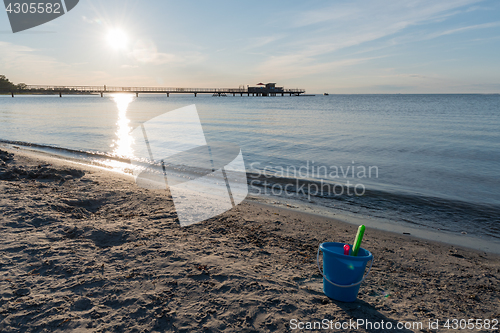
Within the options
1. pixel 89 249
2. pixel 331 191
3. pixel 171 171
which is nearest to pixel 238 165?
pixel 171 171

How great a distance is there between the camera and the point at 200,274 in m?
3.86

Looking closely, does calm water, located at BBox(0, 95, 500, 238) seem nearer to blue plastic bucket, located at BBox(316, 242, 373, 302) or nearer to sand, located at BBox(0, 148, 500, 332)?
sand, located at BBox(0, 148, 500, 332)

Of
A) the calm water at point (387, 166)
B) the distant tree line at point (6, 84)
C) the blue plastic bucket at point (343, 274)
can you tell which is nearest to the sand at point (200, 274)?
the blue plastic bucket at point (343, 274)

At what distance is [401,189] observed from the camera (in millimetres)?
9805

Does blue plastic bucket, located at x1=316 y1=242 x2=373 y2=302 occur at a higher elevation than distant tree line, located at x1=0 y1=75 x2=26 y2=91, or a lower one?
lower

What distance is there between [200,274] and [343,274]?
75.9 inches

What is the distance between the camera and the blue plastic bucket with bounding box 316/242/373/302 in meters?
3.41

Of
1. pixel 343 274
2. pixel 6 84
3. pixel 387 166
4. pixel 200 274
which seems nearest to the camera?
pixel 343 274

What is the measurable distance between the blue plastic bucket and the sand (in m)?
0.12

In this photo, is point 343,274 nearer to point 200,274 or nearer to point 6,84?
point 200,274

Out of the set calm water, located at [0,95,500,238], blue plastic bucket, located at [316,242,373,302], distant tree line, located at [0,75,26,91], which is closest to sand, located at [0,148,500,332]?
blue plastic bucket, located at [316,242,373,302]

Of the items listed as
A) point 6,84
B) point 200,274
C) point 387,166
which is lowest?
A: point 387,166

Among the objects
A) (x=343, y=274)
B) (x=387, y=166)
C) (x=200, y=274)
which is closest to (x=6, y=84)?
(x=387, y=166)

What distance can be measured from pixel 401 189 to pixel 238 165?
6750 mm
